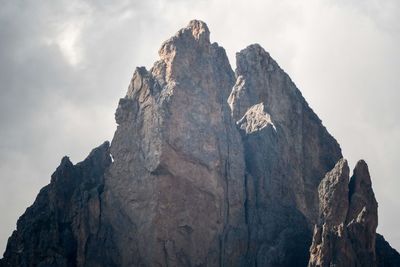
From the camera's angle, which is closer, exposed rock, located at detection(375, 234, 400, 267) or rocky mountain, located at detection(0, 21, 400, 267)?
rocky mountain, located at detection(0, 21, 400, 267)

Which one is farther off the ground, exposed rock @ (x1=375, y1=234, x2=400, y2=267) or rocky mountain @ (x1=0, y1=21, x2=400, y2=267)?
rocky mountain @ (x1=0, y1=21, x2=400, y2=267)

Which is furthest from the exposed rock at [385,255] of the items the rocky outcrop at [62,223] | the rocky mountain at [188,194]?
the rocky outcrop at [62,223]

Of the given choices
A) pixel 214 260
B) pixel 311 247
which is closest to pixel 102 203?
pixel 214 260

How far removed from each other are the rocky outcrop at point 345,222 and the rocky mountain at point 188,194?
0.19 metres

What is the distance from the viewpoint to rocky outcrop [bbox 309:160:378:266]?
507 ft

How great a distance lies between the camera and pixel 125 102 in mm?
175625

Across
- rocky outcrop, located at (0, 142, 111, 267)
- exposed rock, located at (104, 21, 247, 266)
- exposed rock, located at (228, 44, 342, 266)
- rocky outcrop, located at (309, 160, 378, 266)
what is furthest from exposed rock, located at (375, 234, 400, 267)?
rocky outcrop, located at (0, 142, 111, 267)

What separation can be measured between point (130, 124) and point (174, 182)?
1250 cm

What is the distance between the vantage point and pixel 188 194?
551 ft

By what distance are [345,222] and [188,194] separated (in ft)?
77.6

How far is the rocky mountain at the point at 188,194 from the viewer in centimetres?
16525

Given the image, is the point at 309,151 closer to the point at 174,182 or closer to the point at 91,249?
the point at 174,182

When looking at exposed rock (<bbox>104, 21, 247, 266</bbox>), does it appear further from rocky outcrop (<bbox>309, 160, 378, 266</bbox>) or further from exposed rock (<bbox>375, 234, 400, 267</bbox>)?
exposed rock (<bbox>375, 234, 400, 267</bbox>)

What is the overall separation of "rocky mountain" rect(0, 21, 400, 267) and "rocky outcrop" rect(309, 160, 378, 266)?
19 cm
